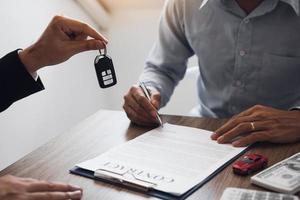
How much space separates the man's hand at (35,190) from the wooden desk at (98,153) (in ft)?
0.12

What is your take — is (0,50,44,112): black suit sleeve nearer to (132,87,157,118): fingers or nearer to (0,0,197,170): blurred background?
(132,87,157,118): fingers

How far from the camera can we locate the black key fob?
1021 millimetres

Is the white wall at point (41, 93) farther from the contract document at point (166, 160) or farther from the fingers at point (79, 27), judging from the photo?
the contract document at point (166, 160)

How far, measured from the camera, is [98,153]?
0.97 metres

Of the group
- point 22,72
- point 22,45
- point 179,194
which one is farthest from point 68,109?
point 179,194

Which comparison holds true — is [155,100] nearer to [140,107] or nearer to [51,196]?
[140,107]

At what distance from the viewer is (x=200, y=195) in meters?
0.74

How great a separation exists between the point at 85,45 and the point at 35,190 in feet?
1.42

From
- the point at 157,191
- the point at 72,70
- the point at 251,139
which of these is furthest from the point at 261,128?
the point at 72,70

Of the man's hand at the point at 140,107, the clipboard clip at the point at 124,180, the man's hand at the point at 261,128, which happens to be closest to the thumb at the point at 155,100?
the man's hand at the point at 140,107

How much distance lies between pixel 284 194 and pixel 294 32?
0.62 metres

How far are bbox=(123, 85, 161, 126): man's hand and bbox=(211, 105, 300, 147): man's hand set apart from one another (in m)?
0.21

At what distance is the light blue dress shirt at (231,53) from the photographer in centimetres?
119

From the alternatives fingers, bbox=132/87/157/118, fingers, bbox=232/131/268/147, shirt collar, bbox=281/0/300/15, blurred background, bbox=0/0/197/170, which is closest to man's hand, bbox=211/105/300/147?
fingers, bbox=232/131/268/147
